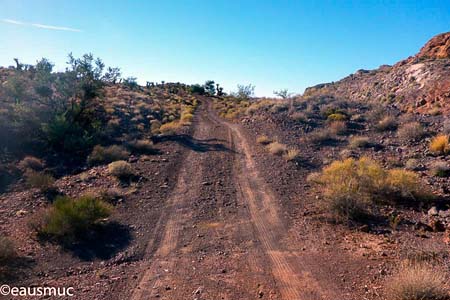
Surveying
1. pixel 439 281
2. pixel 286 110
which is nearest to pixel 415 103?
pixel 286 110

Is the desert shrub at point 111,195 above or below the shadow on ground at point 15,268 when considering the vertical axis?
above

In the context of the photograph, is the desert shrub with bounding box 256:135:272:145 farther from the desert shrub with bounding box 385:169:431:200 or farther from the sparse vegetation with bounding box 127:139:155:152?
the desert shrub with bounding box 385:169:431:200

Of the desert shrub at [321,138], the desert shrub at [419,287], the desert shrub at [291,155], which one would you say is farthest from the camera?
the desert shrub at [321,138]

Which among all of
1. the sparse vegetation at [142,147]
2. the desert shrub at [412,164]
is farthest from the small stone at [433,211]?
the sparse vegetation at [142,147]

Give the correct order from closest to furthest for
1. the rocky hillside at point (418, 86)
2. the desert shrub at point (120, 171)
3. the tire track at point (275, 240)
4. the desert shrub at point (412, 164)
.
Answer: the tire track at point (275, 240), the desert shrub at point (412, 164), the desert shrub at point (120, 171), the rocky hillside at point (418, 86)

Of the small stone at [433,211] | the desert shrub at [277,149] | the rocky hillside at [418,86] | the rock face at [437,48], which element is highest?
the rock face at [437,48]

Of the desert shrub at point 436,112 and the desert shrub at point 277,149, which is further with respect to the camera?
the desert shrub at point 436,112

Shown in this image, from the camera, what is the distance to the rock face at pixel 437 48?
146 feet

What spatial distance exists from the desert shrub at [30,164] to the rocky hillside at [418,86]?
24.7 m

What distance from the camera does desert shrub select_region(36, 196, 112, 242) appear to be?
8.34 m

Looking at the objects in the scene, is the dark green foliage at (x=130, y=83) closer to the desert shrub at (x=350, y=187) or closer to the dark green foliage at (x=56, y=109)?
the dark green foliage at (x=56, y=109)

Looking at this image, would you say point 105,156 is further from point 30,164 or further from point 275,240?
point 275,240

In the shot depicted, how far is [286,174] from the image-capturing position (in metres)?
13.8

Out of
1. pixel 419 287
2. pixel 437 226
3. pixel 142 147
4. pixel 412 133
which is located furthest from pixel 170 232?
pixel 412 133
